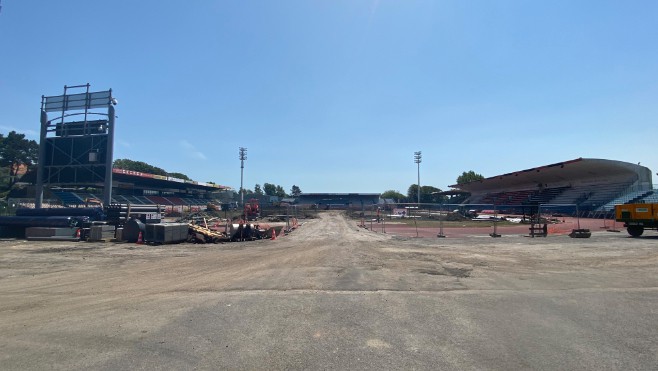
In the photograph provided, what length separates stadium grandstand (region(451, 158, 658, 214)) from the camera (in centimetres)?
4747

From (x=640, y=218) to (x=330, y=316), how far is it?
2600 cm

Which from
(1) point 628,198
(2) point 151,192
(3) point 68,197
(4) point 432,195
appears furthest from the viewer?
(4) point 432,195

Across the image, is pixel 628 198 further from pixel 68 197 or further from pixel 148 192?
pixel 148 192

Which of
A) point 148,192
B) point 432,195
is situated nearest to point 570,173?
point 432,195

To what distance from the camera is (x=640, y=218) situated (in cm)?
2389

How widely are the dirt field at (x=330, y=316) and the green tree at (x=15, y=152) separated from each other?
3119 inches

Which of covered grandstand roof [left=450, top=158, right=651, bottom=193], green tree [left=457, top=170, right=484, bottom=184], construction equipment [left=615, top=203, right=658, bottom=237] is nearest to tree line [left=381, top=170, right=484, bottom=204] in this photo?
green tree [left=457, top=170, right=484, bottom=184]

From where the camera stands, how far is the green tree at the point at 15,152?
2869 inches

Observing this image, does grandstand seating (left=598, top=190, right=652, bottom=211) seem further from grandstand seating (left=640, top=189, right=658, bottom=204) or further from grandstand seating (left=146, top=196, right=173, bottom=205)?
grandstand seating (left=146, top=196, right=173, bottom=205)

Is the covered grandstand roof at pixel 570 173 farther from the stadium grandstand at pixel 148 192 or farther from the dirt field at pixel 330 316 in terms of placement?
the stadium grandstand at pixel 148 192

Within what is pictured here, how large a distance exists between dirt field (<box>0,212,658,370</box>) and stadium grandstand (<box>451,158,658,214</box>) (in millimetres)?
35166

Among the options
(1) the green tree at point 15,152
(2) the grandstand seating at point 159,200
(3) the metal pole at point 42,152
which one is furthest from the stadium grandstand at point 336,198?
(3) the metal pole at point 42,152

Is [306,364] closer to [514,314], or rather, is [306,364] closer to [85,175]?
[514,314]

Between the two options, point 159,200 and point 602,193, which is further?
point 159,200
